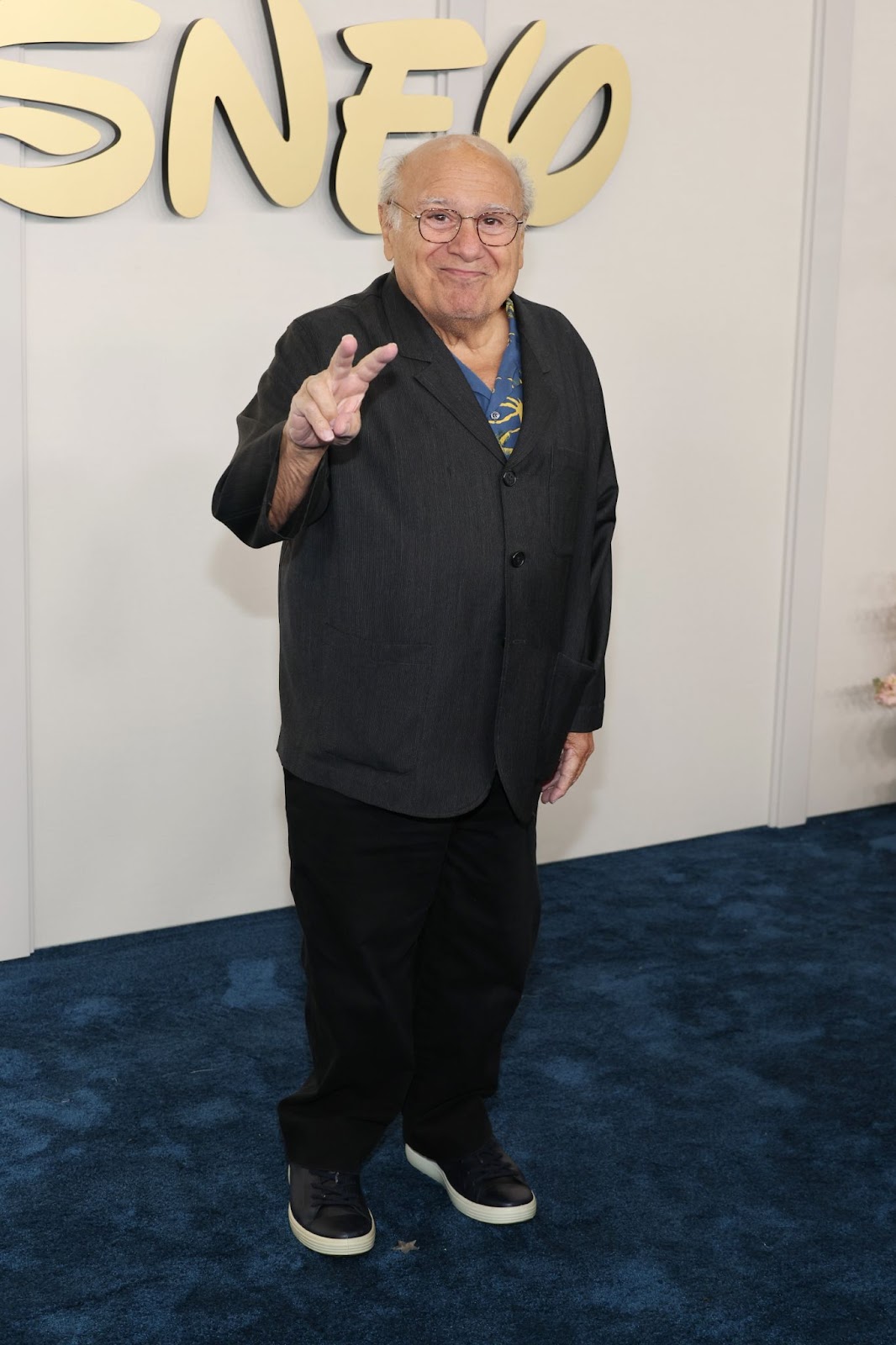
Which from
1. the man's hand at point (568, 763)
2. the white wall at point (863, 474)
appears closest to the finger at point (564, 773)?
the man's hand at point (568, 763)

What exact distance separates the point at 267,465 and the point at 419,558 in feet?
0.81

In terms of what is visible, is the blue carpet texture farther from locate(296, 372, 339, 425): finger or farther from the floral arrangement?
locate(296, 372, 339, 425): finger

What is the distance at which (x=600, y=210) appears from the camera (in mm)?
3631

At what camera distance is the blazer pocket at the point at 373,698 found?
197 centimetres

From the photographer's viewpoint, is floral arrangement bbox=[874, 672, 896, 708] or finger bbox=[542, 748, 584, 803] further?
floral arrangement bbox=[874, 672, 896, 708]

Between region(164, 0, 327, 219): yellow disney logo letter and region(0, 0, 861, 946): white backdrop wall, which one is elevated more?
region(164, 0, 327, 219): yellow disney logo letter

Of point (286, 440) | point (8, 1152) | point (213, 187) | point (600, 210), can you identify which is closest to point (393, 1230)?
point (8, 1152)

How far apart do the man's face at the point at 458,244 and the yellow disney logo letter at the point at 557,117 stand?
4.98ft

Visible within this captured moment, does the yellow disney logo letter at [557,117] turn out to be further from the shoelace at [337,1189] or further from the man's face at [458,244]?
the shoelace at [337,1189]

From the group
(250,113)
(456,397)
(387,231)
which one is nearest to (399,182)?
(387,231)

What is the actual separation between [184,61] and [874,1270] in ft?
8.69

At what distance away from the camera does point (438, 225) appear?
1.95 meters

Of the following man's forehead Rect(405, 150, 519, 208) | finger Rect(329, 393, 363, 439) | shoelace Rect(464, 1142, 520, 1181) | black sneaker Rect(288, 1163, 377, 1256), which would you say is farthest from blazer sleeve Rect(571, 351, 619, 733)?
black sneaker Rect(288, 1163, 377, 1256)

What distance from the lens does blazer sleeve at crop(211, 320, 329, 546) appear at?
1.84 meters
